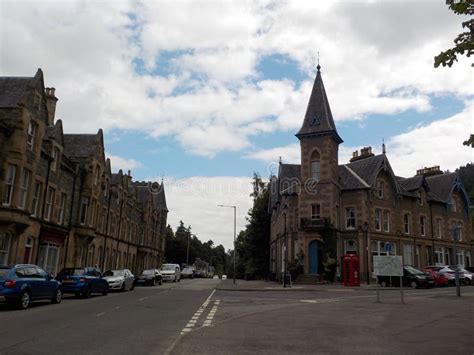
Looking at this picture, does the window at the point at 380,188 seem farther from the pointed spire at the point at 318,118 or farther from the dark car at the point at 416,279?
the dark car at the point at 416,279

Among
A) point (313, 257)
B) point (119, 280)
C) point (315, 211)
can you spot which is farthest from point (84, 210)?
point (315, 211)

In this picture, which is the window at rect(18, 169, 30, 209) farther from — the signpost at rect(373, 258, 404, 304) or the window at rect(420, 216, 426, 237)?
the window at rect(420, 216, 426, 237)

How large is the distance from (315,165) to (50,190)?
79.3 ft

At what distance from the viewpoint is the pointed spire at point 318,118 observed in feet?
143

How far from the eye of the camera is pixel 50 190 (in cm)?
2977

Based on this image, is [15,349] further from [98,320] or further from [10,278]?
[10,278]

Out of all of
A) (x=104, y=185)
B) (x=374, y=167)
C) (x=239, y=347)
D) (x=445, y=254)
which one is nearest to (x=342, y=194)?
(x=374, y=167)

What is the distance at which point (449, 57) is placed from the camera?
321 inches

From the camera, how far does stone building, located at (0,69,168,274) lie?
79.2 feet

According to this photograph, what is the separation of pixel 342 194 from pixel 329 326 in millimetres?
33096

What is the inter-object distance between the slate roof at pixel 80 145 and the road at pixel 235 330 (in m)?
20.9

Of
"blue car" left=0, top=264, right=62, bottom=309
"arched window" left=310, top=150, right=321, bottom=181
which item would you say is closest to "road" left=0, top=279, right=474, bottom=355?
"blue car" left=0, top=264, right=62, bottom=309

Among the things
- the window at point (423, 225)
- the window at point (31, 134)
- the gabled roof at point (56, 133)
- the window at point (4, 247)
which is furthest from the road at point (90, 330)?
the window at point (423, 225)

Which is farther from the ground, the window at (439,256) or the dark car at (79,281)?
the window at (439,256)
